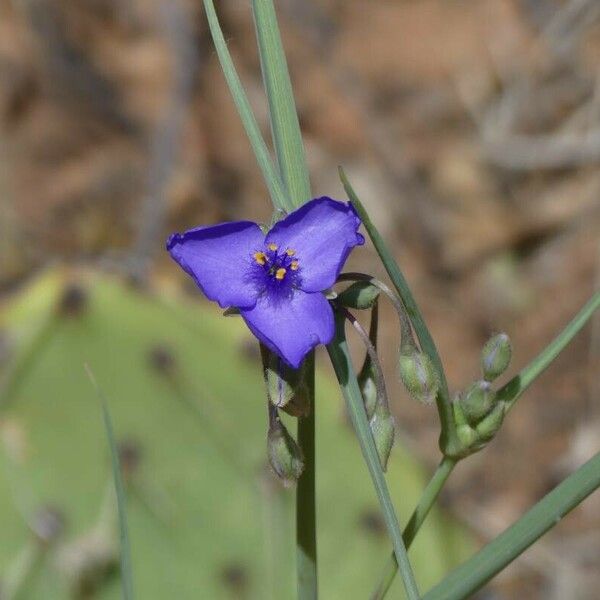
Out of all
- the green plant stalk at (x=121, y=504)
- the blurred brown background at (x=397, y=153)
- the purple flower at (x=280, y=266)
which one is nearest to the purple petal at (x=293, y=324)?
the purple flower at (x=280, y=266)

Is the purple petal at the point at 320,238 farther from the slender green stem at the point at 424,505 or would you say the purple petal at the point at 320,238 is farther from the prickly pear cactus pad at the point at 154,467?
the prickly pear cactus pad at the point at 154,467

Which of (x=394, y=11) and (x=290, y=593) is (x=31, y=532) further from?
(x=394, y=11)

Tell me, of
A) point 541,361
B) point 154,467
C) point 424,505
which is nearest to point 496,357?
point 541,361

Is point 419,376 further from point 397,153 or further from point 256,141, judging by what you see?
point 397,153

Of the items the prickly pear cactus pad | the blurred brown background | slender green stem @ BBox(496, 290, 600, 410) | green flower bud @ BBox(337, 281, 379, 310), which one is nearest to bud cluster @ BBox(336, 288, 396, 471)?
green flower bud @ BBox(337, 281, 379, 310)

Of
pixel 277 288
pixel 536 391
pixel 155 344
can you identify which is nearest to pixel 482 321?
pixel 536 391

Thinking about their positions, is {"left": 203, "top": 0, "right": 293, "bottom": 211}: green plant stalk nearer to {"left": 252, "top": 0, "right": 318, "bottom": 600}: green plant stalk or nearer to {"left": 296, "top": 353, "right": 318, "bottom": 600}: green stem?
{"left": 252, "top": 0, "right": 318, "bottom": 600}: green plant stalk
